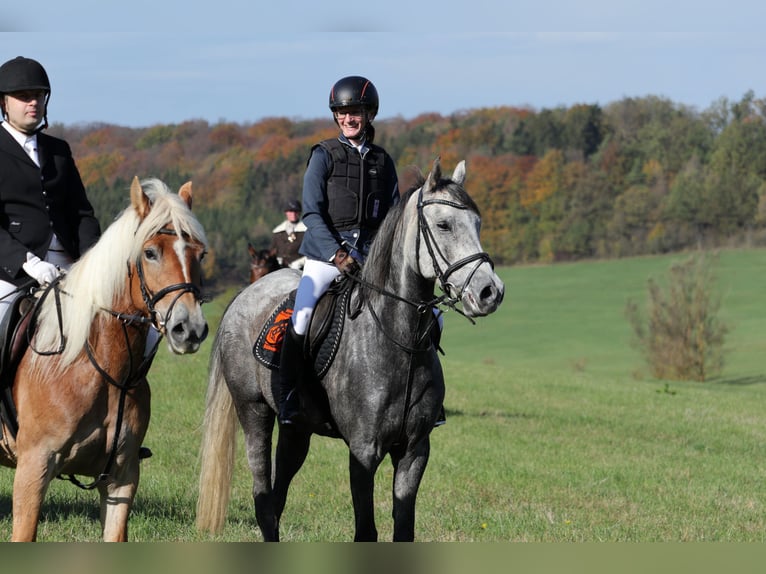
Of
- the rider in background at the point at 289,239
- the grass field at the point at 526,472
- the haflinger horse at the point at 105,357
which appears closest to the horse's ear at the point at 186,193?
the haflinger horse at the point at 105,357

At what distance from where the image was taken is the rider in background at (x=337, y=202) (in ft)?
21.3

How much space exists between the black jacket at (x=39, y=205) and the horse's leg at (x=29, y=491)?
3.67ft

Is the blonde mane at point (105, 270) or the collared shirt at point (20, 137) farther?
the collared shirt at point (20, 137)

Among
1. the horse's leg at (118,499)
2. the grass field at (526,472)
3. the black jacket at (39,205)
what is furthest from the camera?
the grass field at (526,472)

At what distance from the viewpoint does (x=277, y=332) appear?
697 cm

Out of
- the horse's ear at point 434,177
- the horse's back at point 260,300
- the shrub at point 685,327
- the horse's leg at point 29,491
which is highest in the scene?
the horse's ear at point 434,177

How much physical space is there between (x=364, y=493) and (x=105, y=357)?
6.05ft

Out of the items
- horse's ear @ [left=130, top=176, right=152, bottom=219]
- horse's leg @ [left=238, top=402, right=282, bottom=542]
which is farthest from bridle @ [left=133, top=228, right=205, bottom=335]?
horse's leg @ [left=238, top=402, right=282, bottom=542]

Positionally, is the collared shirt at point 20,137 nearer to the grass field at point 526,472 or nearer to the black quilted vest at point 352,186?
the black quilted vest at point 352,186

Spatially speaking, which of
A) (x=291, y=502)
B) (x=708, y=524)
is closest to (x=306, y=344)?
(x=291, y=502)

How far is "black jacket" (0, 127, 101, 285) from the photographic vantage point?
5.49 m

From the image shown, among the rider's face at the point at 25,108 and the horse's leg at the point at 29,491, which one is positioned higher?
the rider's face at the point at 25,108

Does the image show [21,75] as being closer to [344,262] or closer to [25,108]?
[25,108]

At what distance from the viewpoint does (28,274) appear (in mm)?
5523
